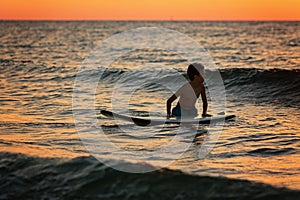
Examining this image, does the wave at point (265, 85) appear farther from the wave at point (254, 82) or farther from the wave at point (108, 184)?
the wave at point (108, 184)

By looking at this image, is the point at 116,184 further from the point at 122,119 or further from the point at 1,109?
the point at 1,109

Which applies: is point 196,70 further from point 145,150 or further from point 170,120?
point 145,150

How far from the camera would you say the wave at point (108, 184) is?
5.70 meters

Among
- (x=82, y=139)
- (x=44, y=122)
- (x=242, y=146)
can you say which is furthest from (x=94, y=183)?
(x=44, y=122)

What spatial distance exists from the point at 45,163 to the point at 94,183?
1083mm

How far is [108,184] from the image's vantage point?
19.7ft

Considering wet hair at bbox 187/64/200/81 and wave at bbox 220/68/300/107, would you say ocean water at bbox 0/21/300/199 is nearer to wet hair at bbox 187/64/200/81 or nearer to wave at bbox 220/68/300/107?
wave at bbox 220/68/300/107

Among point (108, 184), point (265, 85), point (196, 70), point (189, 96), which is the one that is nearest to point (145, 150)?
point (108, 184)

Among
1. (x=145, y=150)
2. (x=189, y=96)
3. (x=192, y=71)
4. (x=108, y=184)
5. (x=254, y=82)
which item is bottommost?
(x=254, y=82)

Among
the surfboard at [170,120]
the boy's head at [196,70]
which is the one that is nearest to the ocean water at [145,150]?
the surfboard at [170,120]

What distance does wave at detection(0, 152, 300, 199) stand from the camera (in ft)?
18.7

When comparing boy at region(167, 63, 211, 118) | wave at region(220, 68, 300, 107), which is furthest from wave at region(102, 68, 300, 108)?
boy at region(167, 63, 211, 118)

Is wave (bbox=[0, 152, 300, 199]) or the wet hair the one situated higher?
the wet hair

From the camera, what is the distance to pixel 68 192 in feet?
18.9
